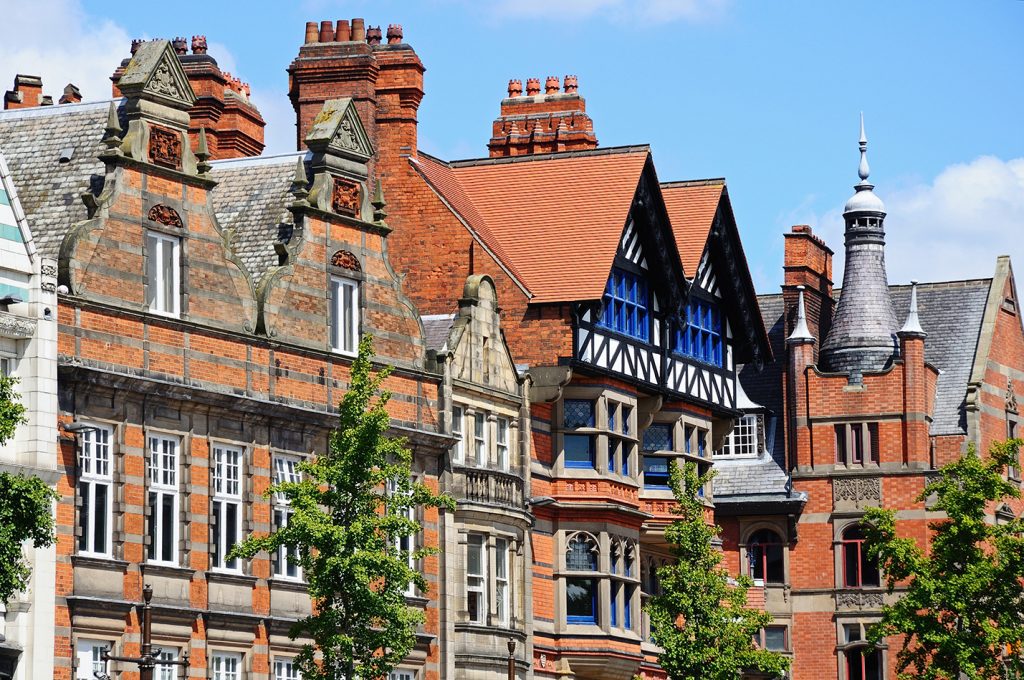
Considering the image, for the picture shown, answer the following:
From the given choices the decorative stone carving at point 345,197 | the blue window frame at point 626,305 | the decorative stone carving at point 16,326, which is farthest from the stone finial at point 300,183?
the blue window frame at point 626,305

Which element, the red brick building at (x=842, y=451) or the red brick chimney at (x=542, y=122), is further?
the red brick building at (x=842, y=451)

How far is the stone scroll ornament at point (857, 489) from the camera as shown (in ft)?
245

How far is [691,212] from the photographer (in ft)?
209

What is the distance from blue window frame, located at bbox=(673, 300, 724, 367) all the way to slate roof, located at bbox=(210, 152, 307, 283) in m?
14.0

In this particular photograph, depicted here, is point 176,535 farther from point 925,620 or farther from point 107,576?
point 925,620

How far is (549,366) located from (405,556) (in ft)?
47.3

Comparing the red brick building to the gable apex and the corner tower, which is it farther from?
the gable apex

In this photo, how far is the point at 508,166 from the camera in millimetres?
62000

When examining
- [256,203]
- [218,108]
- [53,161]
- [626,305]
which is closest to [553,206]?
[626,305]

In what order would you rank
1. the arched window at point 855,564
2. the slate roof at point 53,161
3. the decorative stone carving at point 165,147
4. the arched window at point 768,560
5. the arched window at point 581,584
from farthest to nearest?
the arched window at point 768,560 → the arched window at point 855,564 → the arched window at point 581,584 → the slate roof at point 53,161 → the decorative stone carving at point 165,147

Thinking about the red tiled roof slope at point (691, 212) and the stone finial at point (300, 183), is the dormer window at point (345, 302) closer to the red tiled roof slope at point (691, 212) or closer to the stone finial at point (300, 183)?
the stone finial at point (300, 183)

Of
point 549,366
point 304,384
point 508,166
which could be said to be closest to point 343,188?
point 304,384

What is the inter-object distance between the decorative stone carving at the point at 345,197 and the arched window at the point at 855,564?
28.6 metres

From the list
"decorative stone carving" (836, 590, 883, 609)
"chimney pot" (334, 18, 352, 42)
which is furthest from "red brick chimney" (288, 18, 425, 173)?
"decorative stone carving" (836, 590, 883, 609)
